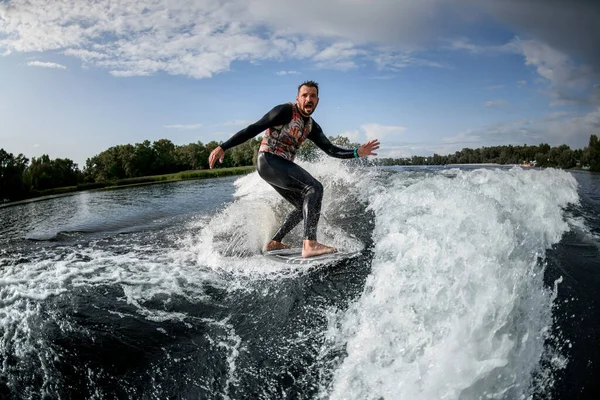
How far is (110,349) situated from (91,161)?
4739 inches

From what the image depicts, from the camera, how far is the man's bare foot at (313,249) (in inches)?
179

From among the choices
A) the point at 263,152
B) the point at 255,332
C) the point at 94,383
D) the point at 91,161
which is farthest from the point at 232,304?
the point at 91,161

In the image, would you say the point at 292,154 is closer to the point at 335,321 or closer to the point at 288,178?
the point at 288,178

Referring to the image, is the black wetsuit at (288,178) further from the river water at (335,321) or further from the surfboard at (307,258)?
the river water at (335,321)

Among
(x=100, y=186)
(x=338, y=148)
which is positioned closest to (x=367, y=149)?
(x=338, y=148)

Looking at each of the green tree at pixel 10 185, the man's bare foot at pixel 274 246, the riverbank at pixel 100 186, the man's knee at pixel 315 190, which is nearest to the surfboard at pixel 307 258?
the man's bare foot at pixel 274 246

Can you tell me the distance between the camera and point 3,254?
19.1 feet

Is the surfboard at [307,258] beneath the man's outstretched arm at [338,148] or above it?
beneath

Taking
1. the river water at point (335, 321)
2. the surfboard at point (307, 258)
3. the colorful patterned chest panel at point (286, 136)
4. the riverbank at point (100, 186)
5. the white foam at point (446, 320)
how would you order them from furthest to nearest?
the riverbank at point (100, 186) → the colorful patterned chest panel at point (286, 136) → the surfboard at point (307, 258) → the river water at point (335, 321) → the white foam at point (446, 320)

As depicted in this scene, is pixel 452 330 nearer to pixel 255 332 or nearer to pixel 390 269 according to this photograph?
pixel 390 269

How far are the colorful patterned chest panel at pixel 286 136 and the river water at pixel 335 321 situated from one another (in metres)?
1.63

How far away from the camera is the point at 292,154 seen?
5270 millimetres

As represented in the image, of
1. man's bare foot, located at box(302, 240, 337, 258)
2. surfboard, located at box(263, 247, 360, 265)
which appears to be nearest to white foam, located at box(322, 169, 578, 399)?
surfboard, located at box(263, 247, 360, 265)

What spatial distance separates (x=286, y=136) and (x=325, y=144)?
0.83m
